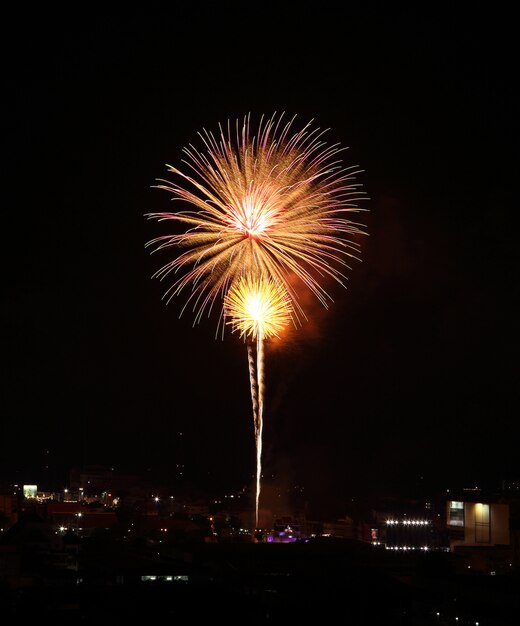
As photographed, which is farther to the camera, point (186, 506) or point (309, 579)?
point (186, 506)

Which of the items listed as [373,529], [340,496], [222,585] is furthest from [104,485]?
[222,585]

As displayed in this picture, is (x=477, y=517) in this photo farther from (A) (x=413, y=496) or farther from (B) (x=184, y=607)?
(A) (x=413, y=496)

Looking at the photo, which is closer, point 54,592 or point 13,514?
point 54,592

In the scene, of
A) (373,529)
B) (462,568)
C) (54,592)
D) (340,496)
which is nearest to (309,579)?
(54,592)

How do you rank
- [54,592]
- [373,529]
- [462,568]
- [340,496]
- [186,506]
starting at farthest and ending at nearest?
[186,506], [340,496], [373,529], [462,568], [54,592]

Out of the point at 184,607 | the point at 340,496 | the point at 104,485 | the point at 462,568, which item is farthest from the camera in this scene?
the point at 104,485

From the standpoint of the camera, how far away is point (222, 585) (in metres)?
13.6

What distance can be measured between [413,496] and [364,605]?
123 feet

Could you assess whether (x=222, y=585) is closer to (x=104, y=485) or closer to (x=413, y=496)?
(x=413, y=496)

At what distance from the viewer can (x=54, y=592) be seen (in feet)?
43.0

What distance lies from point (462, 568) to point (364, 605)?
7.56 m

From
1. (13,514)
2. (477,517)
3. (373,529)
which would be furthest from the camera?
(13,514)

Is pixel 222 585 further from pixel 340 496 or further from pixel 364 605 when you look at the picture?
pixel 340 496

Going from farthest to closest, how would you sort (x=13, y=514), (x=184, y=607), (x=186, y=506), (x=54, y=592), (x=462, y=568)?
(x=186, y=506) < (x=13, y=514) < (x=462, y=568) < (x=54, y=592) < (x=184, y=607)
